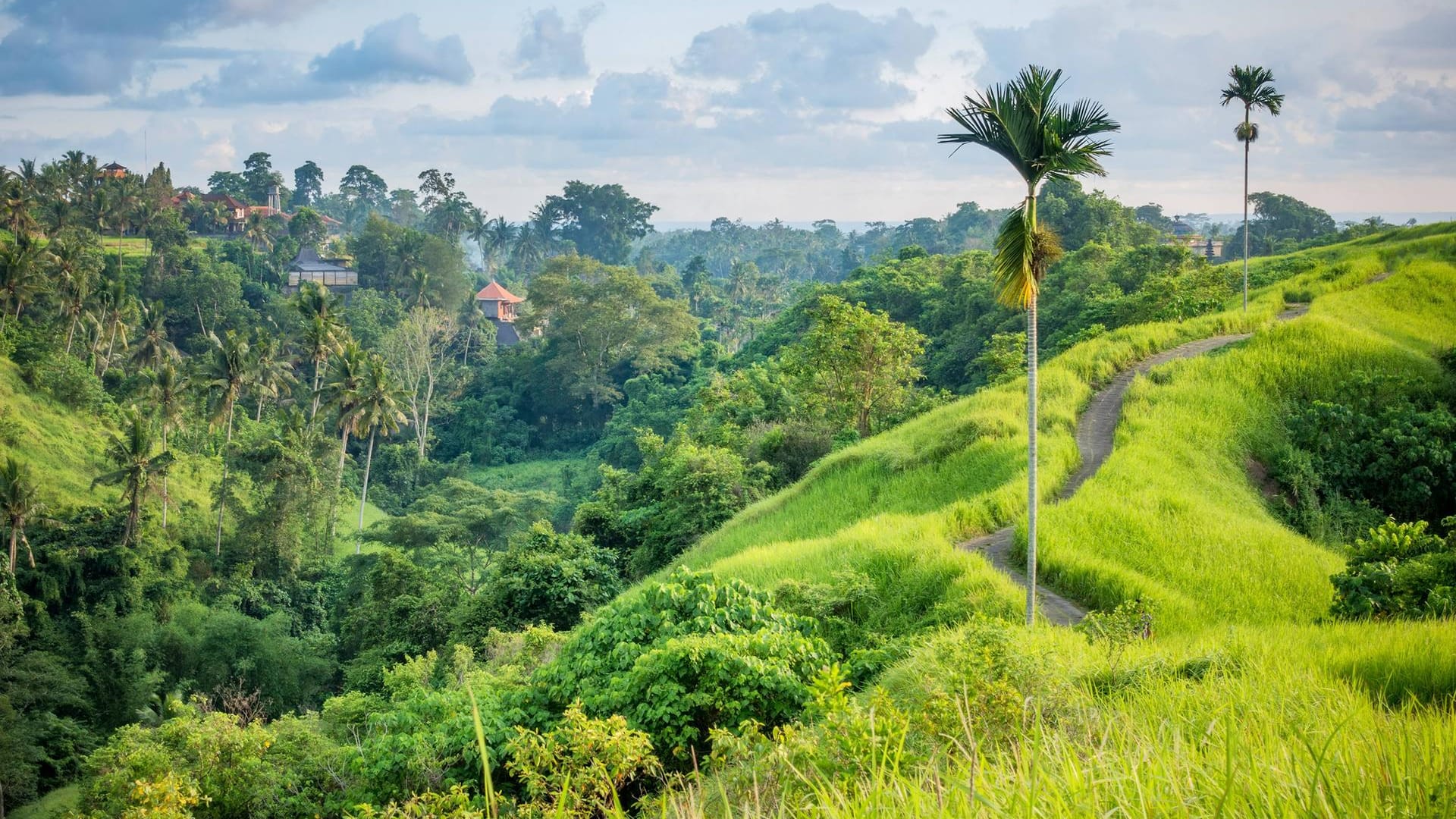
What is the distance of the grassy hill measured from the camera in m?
2.60

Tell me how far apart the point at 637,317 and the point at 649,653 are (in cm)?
4327

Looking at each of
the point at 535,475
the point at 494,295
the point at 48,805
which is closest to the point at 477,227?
the point at 494,295

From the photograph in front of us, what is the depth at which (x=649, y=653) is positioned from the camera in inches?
320

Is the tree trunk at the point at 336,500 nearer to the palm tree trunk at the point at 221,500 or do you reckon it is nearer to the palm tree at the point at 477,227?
the palm tree trunk at the point at 221,500

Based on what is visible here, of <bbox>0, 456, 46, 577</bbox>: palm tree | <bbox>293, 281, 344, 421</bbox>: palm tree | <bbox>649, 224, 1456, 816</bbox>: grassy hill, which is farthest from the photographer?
<bbox>293, 281, 344, 421</bbox>: palm tree

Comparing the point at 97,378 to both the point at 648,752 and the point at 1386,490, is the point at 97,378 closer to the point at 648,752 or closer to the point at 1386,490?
the point at 648,752

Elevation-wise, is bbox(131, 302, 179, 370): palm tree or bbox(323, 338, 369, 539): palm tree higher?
bbox(131, 302, 179, 370): palm tree

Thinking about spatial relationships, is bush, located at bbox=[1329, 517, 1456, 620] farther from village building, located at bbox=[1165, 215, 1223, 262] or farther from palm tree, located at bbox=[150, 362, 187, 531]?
village building, located at bbox=[1165, 215, 1223, 262]

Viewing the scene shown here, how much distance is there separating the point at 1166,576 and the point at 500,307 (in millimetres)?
63639

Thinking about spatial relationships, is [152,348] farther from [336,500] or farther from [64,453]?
[336,500]

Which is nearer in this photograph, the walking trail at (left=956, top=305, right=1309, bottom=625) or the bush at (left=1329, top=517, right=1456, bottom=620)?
the bush at (left=1329, top=517, right=1456, bottom=620)

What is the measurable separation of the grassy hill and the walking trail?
25cm

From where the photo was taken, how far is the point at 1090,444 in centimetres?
1586

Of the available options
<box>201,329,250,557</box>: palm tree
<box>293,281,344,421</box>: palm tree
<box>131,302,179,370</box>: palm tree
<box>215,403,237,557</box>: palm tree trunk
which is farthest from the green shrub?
<box>131,302,179,370</box>: palm tree
